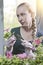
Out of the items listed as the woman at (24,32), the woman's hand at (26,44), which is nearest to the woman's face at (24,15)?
the woman at (24,32)

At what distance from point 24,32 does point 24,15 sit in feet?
0.89

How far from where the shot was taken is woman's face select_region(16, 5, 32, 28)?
3852mm

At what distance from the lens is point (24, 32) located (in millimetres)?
3926

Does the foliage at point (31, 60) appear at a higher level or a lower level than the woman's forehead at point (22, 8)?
lower

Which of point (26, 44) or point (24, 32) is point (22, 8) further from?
point (26, 44)

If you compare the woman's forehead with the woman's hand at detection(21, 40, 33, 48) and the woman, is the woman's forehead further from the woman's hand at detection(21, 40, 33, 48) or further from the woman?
the woman's hand at detection(21, 40, 33, 48)

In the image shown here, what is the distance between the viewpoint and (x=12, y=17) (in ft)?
12.8

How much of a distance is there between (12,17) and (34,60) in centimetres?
97

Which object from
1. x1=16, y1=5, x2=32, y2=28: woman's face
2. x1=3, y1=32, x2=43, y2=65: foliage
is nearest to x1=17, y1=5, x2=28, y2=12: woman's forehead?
x1=16, y1=5, x2=32, y2=28: woman's face

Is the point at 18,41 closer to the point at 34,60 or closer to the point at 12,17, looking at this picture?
the point at 12,17

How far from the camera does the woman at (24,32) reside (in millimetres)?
3850

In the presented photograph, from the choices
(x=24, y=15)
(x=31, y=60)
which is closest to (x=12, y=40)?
(x=24, y=15)

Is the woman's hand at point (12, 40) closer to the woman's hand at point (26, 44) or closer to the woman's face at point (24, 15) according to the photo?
the woman's hand at point (26, 44)

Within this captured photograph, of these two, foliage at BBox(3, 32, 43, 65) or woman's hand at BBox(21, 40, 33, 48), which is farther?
woman's hand at BBox(21, 40, 33, 48)
